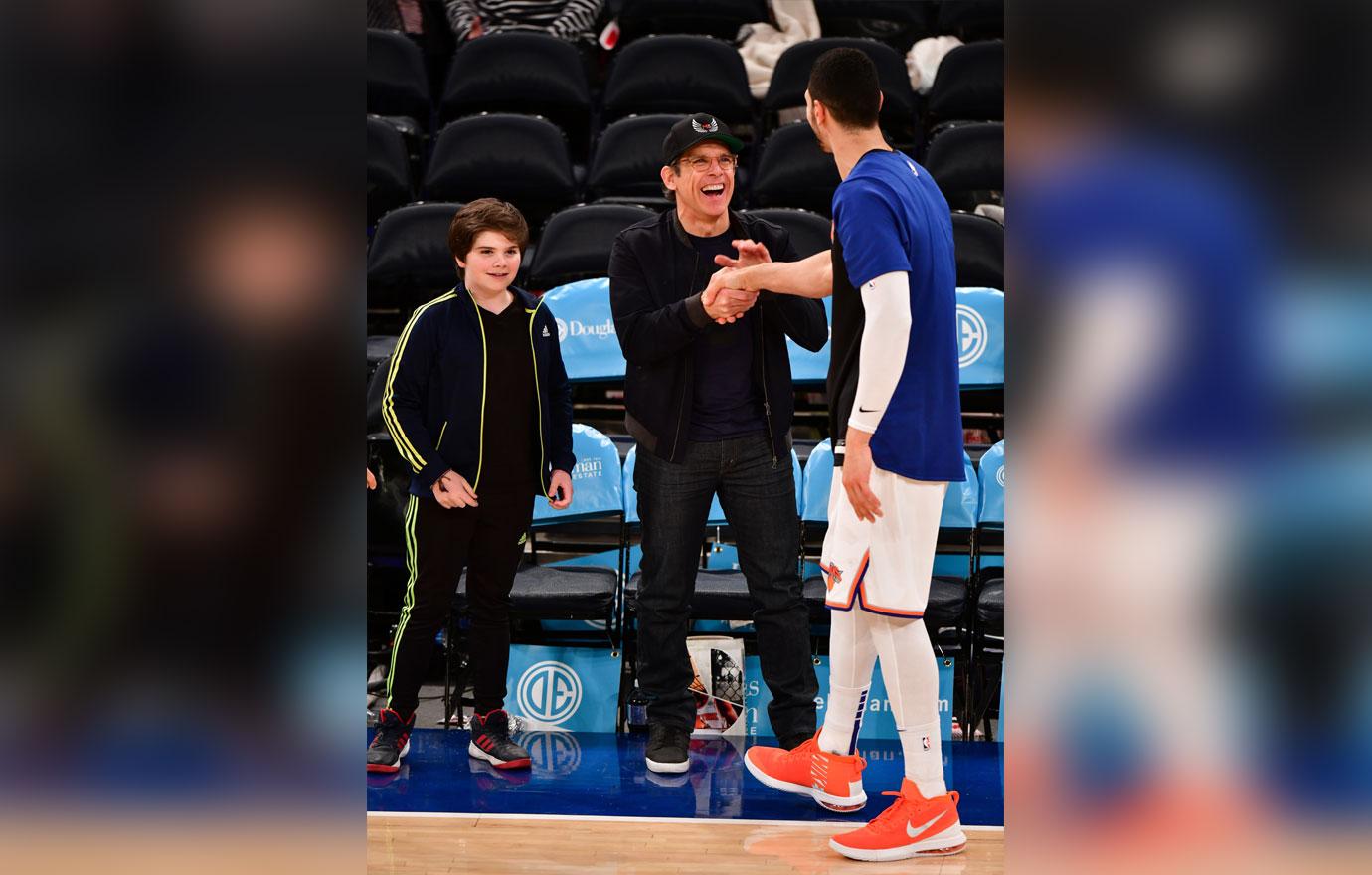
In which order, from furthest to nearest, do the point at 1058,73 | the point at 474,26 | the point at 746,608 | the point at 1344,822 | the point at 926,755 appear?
the point at 474,26 < the point at 746,608 < the point at 926,755 < the point at 1058,73 < the point at 1344,822

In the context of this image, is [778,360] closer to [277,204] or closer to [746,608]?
[746,608]

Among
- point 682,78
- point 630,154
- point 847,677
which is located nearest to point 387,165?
point 630,154

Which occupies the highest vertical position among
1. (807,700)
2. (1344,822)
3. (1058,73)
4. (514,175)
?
(514,175)

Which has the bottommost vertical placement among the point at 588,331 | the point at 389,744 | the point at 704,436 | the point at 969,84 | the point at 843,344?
the point at 389,744

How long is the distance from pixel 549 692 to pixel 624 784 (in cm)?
82

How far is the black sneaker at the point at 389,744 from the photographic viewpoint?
3.84 m

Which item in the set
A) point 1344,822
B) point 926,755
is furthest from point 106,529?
point 926,755

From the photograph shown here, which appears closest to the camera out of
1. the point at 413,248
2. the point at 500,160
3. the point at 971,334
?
the point at 971,334

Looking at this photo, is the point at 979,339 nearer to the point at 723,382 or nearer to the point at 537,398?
the point at 723,382

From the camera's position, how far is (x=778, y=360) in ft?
12.7

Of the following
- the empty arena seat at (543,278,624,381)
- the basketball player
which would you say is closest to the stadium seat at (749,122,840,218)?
the empty arena seat at (543,278,624,381)

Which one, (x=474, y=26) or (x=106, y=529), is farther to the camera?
(x=474, y=26)

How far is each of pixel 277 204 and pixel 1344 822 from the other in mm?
951

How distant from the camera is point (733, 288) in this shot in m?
3.47
